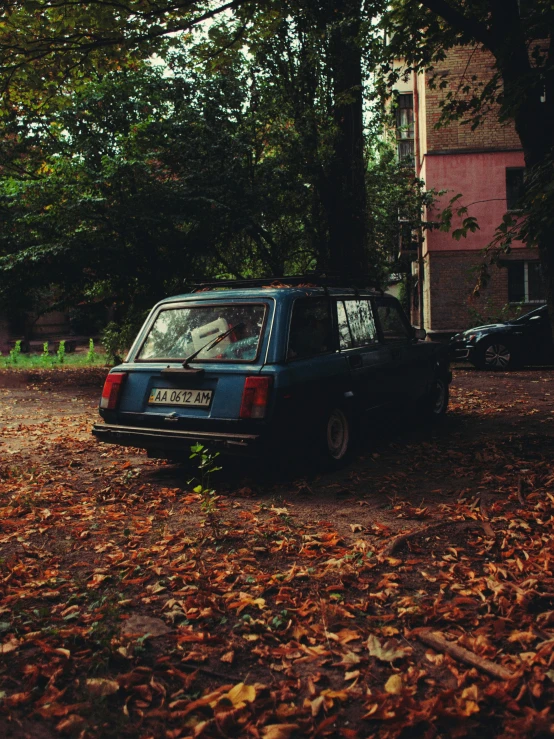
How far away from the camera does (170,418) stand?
19.5ft

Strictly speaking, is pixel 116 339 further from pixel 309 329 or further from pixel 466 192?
pixel 309 329

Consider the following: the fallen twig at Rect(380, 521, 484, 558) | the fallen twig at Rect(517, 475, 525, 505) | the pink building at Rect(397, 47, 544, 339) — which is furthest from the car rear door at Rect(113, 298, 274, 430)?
the pink building at Rect(397, 47, 544, 339)

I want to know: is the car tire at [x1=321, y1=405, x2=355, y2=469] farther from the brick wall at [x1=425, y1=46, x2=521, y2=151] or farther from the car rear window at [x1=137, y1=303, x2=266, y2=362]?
the brick wall at [x1=425, y1=46, x2=521, y2=151]

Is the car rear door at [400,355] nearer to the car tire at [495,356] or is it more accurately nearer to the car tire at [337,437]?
the car tire at [337,437]

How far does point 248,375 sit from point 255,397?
0.69 ft

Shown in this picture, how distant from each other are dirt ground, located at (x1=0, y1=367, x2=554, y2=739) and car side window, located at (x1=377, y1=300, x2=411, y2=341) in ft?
5.22

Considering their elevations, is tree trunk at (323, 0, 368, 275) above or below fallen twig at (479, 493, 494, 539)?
above

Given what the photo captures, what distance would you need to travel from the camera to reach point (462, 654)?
9.65 ft

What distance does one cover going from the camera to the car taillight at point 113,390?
630 cm

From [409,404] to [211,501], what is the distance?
145 inches

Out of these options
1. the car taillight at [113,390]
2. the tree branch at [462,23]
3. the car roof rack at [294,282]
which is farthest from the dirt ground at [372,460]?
the tree branch at [462,23]

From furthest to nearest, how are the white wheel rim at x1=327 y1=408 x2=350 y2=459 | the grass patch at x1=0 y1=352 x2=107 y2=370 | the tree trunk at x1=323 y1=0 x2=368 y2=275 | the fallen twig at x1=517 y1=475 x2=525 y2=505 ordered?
the grass patch at x1=0 y1=352 x2=107 y2=370 → the tree trunk at x1=323 y1=0 x2=368 y2=275 → the white wheel rim at x1=327 y1=408 x2=350 y2=459 → the fallen twig at x1=517 y1=475 x2=525 y2=505

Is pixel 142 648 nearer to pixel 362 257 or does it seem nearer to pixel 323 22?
pixel 362 257

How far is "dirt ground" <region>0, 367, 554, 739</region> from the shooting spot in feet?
8.59
